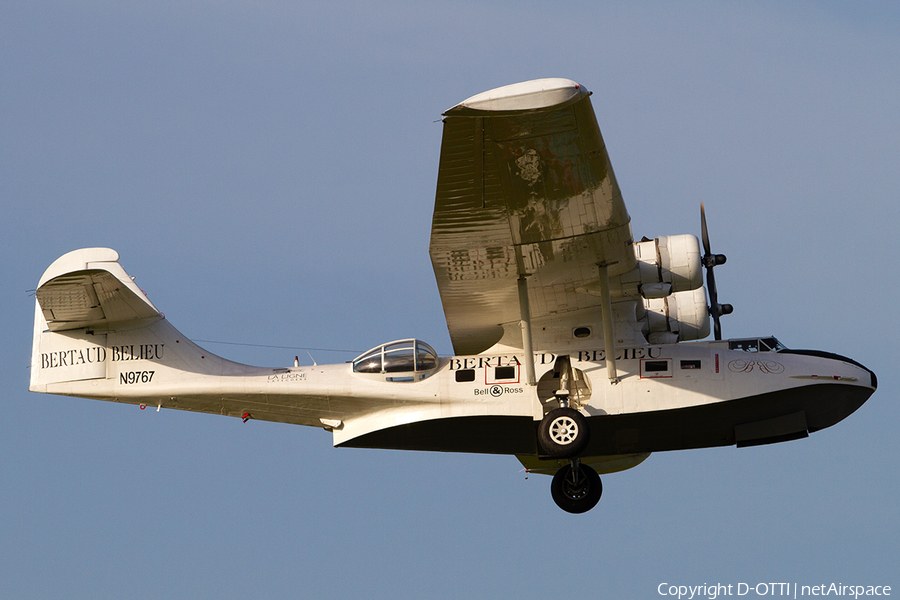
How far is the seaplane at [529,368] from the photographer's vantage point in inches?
632

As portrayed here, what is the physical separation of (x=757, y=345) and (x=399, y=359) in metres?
5.45

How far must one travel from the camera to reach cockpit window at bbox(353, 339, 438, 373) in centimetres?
1708

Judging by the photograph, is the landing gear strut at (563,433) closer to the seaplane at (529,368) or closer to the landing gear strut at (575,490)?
the seaplane at (529,368)

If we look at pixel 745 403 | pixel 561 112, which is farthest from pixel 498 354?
pixel 561 112

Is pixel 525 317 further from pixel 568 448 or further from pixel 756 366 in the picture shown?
pixel 756 366

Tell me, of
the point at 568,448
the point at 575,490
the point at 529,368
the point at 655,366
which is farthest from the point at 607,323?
the point at 575,490

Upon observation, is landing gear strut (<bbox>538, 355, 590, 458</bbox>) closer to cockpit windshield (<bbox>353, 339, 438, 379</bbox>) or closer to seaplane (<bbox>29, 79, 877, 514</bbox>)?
seaplane (<bbox>29, 79, 877, 514</bbox>)

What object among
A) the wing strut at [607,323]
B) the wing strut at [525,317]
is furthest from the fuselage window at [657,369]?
the wing strut at [525,317]

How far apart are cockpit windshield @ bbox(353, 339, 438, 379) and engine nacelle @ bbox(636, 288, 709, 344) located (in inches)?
144

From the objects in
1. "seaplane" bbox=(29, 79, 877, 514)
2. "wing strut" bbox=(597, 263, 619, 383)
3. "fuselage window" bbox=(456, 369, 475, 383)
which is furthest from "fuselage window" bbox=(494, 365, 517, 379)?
"wing strut" bbox=(597, 263, 619, 383)

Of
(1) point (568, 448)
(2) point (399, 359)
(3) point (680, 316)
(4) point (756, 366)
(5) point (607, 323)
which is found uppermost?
(3) point (680, 316)

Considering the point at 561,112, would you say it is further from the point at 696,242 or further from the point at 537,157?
the point at 696,242

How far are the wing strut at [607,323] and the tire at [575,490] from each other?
180cm

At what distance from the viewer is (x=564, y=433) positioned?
1605 cm
